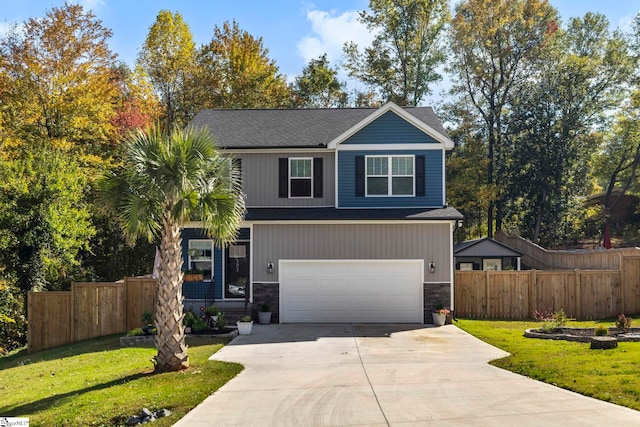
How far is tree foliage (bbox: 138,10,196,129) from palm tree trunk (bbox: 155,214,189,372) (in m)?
24.0

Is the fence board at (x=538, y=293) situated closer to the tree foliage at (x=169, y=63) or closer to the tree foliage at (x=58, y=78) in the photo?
the tree foliage at (x=58, y=78)

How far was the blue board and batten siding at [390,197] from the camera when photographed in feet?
66.4

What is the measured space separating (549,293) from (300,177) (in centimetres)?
994

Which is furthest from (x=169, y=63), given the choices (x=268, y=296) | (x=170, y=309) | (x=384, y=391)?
(x=384, y=391)

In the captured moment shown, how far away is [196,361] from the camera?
43.4 feet

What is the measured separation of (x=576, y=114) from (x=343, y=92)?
605 inches

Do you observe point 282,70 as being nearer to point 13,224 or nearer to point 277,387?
point 13,224

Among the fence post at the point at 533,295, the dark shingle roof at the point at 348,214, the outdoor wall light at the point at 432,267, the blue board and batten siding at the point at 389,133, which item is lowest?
the fence post at the point at 533,295

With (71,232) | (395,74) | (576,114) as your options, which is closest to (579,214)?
(576,114)

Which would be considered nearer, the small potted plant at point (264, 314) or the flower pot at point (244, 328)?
the flower pot at point (244, 328)

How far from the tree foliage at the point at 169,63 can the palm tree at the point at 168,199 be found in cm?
2353

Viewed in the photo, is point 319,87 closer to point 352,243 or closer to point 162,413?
point 352,243

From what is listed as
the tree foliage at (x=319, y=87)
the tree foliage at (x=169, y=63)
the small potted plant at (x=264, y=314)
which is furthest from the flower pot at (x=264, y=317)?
the tree foliage at (x=319, y=87)

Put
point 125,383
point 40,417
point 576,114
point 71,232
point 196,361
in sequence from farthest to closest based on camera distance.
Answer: point 576,114
point 71,232
point 196,361
point 125,383
point 40,417
